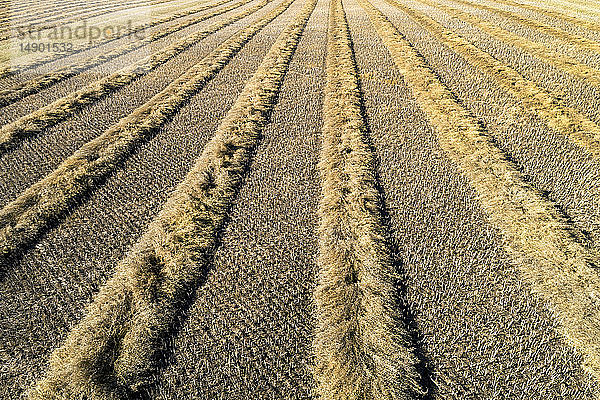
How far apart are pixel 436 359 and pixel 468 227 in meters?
1.77

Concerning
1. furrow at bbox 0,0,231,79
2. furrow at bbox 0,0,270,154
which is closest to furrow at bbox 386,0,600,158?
furrow at bbox 0,0,270,154

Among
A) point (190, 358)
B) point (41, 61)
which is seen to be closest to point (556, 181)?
point (190, 358)

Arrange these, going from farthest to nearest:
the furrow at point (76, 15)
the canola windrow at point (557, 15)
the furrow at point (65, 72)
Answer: the furrow at point (76, 15) < the canola windrow at point (557, 15) < the furrow at point (65, 72)

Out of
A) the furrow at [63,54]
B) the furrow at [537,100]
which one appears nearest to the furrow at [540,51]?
the furrow at [537,100]

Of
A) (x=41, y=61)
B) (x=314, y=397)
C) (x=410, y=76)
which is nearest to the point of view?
(x=314, y=397)

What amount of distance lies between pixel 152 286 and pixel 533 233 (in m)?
3.89

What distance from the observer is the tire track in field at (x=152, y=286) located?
106 inches

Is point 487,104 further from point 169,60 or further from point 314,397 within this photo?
point 169,60

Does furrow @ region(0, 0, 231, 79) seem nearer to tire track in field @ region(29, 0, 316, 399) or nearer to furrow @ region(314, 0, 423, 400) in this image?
tire track in field @ region(29, 0, 316, 399)

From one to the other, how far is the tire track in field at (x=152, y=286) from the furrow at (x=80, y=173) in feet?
4.39

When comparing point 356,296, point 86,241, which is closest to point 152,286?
point 86,241

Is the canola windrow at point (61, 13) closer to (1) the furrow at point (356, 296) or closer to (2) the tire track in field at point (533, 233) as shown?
(1) the furrow at point (356, 296)

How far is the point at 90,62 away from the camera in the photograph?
11.4 meters

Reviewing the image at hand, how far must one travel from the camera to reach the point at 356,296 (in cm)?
320
